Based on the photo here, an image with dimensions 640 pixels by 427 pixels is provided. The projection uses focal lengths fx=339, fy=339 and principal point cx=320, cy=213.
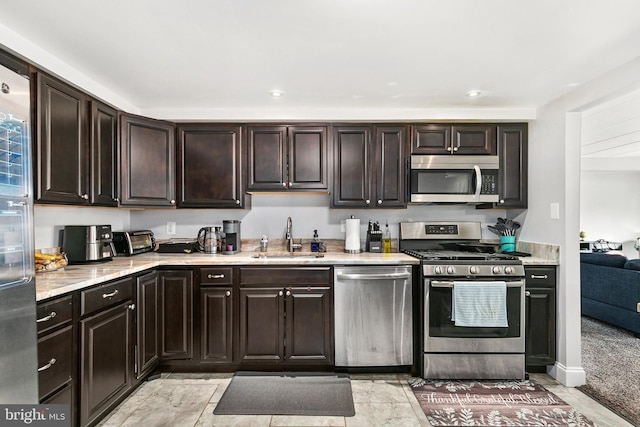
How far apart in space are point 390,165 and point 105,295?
2.52 m

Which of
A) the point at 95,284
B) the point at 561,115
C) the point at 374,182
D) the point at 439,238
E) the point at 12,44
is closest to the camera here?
the point at 12,44

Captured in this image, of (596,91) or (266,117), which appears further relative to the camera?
(266,117)

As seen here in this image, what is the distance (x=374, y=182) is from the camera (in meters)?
3.25

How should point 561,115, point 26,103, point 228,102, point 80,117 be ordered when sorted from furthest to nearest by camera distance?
point 228,102 → point 561,115 → point 80,117 → point 26,103

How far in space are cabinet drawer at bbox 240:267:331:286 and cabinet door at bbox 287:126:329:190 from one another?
2.68 feet

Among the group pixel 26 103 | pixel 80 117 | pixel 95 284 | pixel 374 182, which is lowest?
pixel 95 284

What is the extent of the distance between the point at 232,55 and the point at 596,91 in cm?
263

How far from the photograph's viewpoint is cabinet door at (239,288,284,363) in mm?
2859

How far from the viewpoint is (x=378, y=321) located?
284cm

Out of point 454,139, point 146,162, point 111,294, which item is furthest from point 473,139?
point 111,294

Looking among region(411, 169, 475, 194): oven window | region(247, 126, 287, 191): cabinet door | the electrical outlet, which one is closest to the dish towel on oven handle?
region(411, 169, 475, 194): oven window

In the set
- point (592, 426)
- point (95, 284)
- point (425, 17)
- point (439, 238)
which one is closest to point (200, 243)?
point (95, 284)

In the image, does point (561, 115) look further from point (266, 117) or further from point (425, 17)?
point (266, 117)

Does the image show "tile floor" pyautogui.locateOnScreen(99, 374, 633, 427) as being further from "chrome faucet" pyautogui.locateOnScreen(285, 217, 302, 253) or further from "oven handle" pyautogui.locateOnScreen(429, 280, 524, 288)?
"chrome faucet" pyautogui.locateOnScreen(285, 217, 302, 253)
